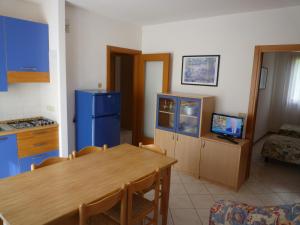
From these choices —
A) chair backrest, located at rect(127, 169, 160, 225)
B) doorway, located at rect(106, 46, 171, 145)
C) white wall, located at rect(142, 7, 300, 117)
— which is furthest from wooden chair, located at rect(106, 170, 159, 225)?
doorway, located at rect(106, 46, 171, 145)

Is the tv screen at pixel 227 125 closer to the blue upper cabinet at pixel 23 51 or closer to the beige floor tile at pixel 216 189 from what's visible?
the beige floor tile at pixel 216 189

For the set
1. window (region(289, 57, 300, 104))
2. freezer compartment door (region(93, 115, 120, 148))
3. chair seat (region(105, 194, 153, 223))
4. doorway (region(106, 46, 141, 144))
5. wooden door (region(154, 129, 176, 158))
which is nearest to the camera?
chair seat (region(105, 194, 153, 223))

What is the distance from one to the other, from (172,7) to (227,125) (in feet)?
6.27

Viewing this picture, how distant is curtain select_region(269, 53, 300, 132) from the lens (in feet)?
19.0

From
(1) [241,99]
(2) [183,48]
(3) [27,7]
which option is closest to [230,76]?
(1) [241,99]

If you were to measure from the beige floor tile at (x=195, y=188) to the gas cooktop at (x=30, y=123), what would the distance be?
218cm

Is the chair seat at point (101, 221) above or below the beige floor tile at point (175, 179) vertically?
above

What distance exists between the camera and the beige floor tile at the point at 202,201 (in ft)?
9.32

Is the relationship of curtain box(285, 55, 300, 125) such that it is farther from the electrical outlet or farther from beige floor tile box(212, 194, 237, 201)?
the electrical outlet

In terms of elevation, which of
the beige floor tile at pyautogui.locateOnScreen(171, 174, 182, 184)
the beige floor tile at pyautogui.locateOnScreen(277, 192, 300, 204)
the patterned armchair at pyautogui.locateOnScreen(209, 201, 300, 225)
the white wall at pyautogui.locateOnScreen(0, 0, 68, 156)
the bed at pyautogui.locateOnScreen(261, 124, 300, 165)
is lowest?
the beige floor tile at pyautogui.locateOnScreen(277, 192, 300, 204)

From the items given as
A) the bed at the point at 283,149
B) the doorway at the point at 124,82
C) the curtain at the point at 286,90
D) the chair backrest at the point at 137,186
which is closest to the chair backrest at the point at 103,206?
the chair backrest at the point at 137,186

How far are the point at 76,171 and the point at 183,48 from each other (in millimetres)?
2956

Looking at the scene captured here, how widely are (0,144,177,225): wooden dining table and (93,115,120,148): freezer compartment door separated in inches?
38.7

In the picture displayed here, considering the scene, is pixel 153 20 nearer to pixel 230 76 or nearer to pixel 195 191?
pixel 230 76
